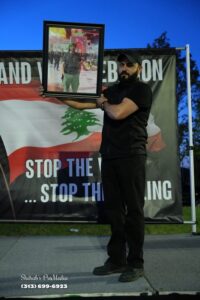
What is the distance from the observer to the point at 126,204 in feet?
15.0

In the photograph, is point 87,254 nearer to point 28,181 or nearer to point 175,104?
point 28,181

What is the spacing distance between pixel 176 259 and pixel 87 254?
99 centimetres

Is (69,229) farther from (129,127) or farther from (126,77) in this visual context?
(126,77)

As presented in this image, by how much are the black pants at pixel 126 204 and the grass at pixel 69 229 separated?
264 centimetres

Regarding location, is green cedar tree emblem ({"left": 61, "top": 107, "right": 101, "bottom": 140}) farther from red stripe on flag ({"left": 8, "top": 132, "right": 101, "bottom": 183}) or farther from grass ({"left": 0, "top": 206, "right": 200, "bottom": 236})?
grass ({"left": 0, "top": 206, "right": 200, "bottom": 236})

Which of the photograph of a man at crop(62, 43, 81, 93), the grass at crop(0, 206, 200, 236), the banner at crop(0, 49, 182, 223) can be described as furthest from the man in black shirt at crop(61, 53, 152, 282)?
the grass at crop(0, 206, 200, 236)

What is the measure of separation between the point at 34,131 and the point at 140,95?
301cm

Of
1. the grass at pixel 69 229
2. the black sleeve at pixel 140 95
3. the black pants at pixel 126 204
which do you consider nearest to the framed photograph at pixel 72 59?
the black sleeve at pixel 140 95

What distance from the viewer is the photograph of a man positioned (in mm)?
4703

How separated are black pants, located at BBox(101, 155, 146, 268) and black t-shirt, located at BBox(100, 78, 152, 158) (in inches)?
3.1

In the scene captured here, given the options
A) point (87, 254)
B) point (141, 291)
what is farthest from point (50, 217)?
point (141, 291)

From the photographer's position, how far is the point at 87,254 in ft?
18.7

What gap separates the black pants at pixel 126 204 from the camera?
4.47m

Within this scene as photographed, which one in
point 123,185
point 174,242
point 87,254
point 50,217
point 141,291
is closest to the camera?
point 141,291
